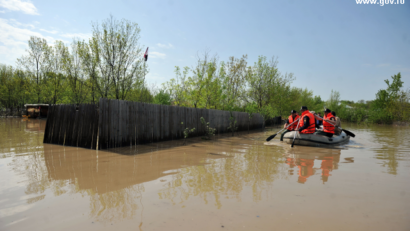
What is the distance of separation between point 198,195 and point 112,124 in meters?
5.71

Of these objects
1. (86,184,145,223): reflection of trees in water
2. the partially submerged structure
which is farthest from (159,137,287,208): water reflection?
the partially submerged structure

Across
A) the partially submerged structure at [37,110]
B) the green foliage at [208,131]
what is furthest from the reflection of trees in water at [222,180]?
the partially submerged structure at [37,110]

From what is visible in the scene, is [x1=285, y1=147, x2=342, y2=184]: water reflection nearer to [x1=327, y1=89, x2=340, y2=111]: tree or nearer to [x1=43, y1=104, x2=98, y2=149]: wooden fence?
[x1=43, y1=104, x2=98, y2=149]: wooden fence

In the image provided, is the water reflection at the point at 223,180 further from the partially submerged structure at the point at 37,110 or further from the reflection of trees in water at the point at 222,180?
the partially submerged structure at the point at 37,110

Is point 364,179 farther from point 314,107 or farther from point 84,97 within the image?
point 314,107

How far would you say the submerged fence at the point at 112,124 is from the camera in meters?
8.47

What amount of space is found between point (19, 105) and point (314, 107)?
5997 centimetres

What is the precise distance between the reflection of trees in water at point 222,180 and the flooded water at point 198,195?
19 millimetres

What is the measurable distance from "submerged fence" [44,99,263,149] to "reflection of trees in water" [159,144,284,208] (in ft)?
13.1

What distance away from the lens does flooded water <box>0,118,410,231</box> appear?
3.07m

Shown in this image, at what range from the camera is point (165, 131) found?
11.2 m

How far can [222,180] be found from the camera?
4984 mm

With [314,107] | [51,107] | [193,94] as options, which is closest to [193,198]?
[51,107]

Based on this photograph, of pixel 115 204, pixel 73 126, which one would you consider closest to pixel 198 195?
pixel 115 204
